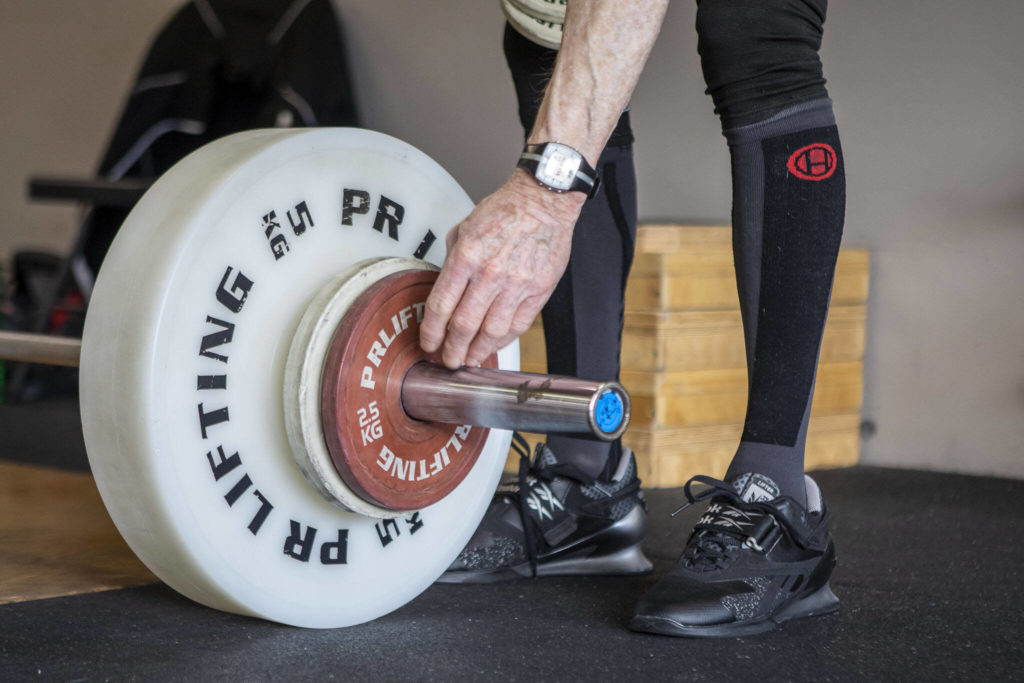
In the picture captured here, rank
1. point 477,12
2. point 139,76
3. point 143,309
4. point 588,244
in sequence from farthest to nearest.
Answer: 1. point 139,76
2. point 477,12
3. point 588,244
4. point 143,309

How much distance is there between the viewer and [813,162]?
39.9 inches

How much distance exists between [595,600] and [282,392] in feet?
1.31

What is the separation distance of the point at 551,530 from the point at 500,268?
42 cm

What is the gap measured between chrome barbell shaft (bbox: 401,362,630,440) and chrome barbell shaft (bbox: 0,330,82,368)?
1.10 feet

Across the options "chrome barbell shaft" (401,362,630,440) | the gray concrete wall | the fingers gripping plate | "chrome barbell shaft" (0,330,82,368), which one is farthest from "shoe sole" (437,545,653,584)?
the gray concrete wall

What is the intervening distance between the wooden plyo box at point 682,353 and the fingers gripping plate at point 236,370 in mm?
846

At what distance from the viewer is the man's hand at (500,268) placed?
842mm

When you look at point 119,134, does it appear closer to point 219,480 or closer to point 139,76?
point 139,76

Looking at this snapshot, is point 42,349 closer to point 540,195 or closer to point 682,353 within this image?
point 540,195

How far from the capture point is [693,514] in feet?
4.99

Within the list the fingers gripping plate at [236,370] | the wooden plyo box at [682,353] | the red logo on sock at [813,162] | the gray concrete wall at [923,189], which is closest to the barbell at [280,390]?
the fingers gripping plate at [236,370]

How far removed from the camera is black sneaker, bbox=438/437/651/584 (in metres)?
1.13

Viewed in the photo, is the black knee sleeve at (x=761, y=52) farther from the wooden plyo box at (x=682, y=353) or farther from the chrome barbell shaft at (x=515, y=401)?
the wooden plyo box at (x=682, y=353)

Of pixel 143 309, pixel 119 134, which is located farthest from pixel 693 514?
pixel 119 134
